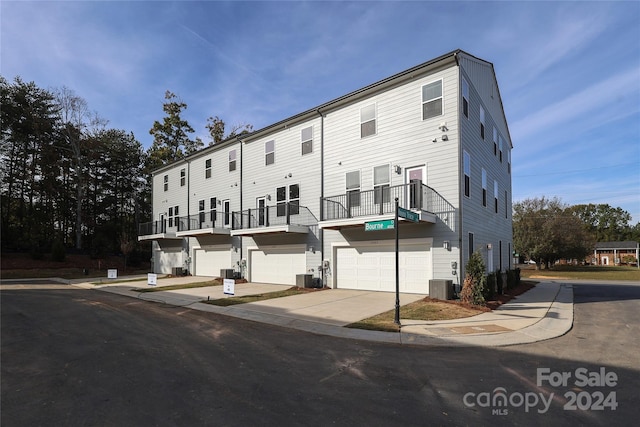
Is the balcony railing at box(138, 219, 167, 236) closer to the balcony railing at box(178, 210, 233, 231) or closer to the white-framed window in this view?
the balcony railing at box(178, 210, 233, 231)

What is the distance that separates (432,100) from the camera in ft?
46.2

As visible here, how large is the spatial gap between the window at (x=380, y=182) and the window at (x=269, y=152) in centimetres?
751

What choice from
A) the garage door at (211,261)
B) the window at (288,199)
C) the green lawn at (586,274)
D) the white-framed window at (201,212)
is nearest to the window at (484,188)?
the window at (288,199)

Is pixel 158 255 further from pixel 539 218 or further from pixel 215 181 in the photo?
pixel 539 218

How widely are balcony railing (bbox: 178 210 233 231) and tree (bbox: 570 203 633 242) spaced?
327 ft

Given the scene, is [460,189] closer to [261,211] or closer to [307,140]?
[307,140]

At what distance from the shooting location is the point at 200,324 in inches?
372

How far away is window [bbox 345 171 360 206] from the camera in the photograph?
1605 cm

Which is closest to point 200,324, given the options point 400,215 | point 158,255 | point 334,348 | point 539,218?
point 334,348

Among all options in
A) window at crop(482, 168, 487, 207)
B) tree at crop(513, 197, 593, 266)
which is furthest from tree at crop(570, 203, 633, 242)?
window at crop(482, 168, 487, 207)

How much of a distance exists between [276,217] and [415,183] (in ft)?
30.2

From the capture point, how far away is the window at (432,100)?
45.6 ft

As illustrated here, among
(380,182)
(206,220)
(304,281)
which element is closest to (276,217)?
(304,281)

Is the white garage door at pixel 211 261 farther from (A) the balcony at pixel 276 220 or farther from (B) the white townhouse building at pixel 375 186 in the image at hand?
(A) the balcony at pixel 276 220
